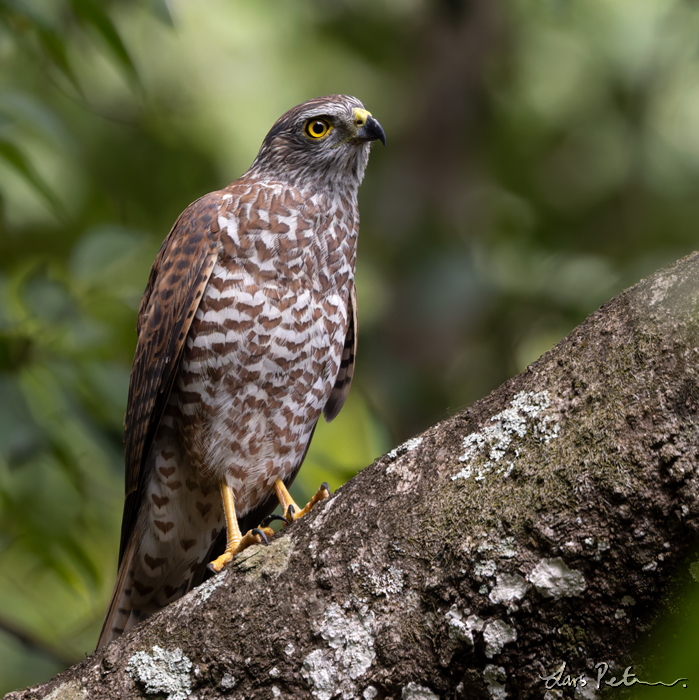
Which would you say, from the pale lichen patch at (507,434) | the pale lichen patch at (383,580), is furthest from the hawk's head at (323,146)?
the pale lichen patch at (383,580)

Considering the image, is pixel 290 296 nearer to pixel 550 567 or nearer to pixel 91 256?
pixel 91 256

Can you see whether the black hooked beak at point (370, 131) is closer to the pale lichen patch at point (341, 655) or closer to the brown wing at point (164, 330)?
the brown wing at point (164, 330)

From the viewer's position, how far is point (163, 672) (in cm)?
184

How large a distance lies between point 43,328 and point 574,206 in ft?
13.3

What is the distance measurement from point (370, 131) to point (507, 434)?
220 cm

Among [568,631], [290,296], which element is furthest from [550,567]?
[290,296]

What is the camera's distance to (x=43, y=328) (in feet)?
10.5

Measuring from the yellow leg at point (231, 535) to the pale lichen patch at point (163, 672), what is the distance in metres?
0.75

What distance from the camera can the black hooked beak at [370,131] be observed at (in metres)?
3.47

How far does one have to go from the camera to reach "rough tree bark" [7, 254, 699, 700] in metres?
1.43

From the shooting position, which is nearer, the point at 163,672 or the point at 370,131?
the point at 163,672

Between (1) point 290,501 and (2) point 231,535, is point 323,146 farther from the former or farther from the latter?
(2) point 231,535

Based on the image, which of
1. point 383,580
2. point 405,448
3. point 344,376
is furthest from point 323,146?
point 383,580

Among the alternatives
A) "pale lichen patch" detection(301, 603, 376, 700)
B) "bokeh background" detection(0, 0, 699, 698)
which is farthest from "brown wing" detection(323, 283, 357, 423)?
"pale lichen patch" detection(301, 603, 376, 700)
